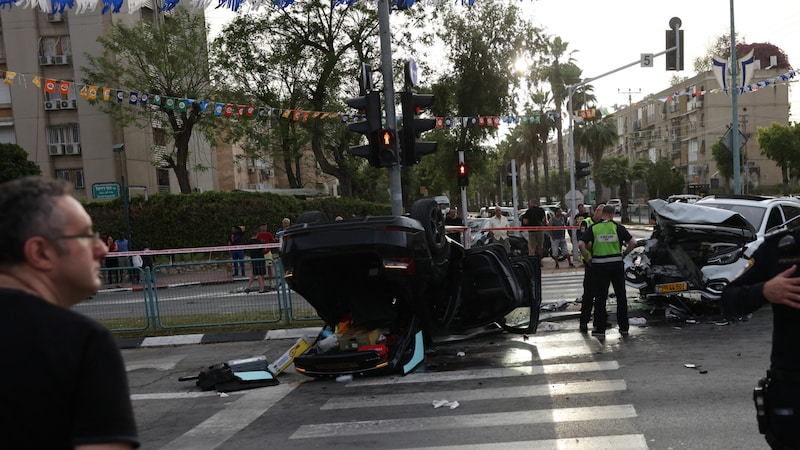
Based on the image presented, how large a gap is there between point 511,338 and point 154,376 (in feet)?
16.3

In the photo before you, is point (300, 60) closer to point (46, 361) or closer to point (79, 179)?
point (79, 179)

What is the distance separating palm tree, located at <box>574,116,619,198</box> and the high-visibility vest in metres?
46.6

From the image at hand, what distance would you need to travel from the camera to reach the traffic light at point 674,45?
17.2 meters

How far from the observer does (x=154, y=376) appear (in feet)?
29.0

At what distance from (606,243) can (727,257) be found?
226cm

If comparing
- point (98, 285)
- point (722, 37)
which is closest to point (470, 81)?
point (98, 285)

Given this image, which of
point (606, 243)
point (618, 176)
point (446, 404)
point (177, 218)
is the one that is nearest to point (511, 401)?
point (446, 404)

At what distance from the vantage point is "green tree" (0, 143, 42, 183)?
29.7m

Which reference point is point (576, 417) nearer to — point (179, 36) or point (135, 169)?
point (179, 36)

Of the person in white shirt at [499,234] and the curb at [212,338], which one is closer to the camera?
the curb at [212,338]

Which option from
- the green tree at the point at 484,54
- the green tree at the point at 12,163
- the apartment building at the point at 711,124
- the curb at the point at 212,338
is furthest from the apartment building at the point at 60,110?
the apartment building at the point at 711,124

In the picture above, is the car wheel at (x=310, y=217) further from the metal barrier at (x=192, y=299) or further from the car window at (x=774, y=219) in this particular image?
the car window at (x=774, y=219)

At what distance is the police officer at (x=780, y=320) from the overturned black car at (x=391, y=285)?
13.4 ft

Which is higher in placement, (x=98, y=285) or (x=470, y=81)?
(x=470, y=81)
